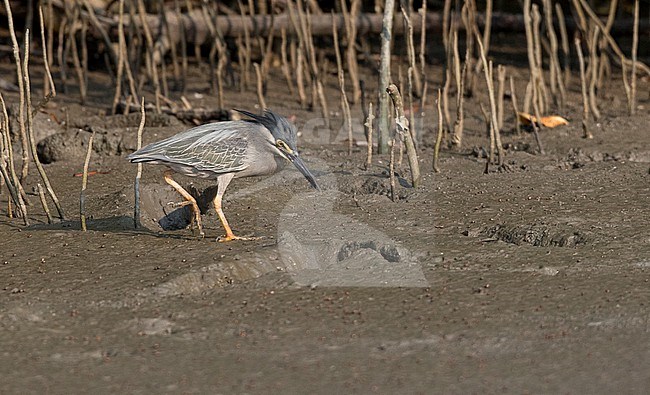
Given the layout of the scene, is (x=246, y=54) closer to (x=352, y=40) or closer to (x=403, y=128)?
(x=352, y=40)

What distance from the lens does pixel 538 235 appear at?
4.27 m

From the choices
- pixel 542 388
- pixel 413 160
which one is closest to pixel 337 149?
pixel 413 160

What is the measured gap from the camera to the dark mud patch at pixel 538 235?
4207 mm

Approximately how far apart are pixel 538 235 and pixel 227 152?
1.33m

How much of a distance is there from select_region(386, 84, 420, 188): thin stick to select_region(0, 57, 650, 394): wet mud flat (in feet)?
0.28

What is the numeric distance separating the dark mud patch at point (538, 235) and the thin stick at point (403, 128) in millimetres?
654

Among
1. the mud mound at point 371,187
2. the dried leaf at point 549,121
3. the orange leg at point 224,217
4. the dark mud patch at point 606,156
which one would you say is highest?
the orange leg at point 224,217

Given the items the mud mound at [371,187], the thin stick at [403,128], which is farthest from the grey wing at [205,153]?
the mud mound at [371,187]

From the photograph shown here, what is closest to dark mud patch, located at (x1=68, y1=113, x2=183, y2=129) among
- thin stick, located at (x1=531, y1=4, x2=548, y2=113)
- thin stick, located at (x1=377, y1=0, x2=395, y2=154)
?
thin stick, located at (x1=377, y1=0, x2=395, y2=154)

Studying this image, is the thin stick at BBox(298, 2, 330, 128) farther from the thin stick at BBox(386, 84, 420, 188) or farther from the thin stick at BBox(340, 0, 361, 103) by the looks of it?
the thin stick at BBox(386, 84, 420, 188)

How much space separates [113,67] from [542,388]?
6662 millimetres

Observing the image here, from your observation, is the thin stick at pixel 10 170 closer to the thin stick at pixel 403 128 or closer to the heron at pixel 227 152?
the heron at pixel 227 152

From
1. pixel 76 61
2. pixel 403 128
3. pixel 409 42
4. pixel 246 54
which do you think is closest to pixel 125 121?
pixel 76 61

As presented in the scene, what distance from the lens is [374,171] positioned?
5.32 m
